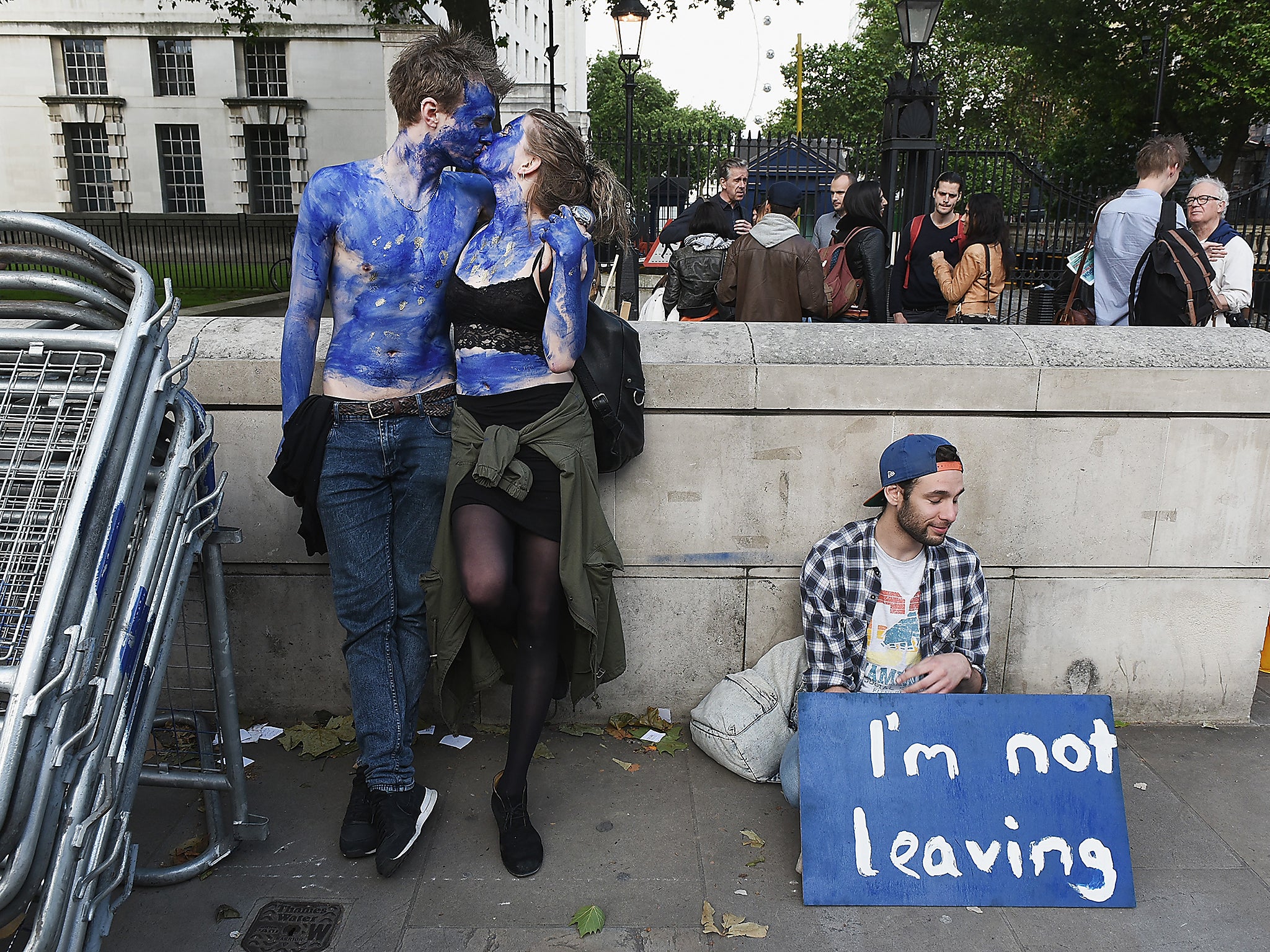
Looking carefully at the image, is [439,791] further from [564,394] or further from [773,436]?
[773,436]

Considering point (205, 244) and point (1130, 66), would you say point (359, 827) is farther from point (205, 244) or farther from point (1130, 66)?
point (1130, 66)

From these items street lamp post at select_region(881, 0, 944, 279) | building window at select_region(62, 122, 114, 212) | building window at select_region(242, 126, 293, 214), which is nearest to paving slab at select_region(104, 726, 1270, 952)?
street lamp post at select_region(881, 0, 944, 279)

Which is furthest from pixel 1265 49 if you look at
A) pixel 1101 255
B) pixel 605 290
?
pixel 1101 255

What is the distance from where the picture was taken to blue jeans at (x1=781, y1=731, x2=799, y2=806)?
311 centimetres

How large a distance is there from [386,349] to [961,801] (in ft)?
7.14

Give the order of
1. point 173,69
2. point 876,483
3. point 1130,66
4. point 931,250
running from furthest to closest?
point 173,69, point 1130,66, point 931,250, point 876,483

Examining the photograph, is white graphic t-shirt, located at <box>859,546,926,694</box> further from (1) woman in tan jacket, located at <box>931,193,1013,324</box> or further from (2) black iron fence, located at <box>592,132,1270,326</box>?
(2) black iron fence, located at <box>592,132,1270,326</box>

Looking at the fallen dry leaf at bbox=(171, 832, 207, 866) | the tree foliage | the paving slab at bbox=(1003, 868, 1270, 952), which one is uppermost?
the tree foliage

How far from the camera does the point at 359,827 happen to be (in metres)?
2.98

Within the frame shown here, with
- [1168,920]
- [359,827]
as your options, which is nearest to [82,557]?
[359,827]

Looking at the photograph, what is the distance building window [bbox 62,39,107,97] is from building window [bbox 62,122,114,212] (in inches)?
44.6

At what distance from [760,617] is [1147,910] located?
4.95 ft

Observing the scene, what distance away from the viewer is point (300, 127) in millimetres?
32281

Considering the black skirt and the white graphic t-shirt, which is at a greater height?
the black skirt
